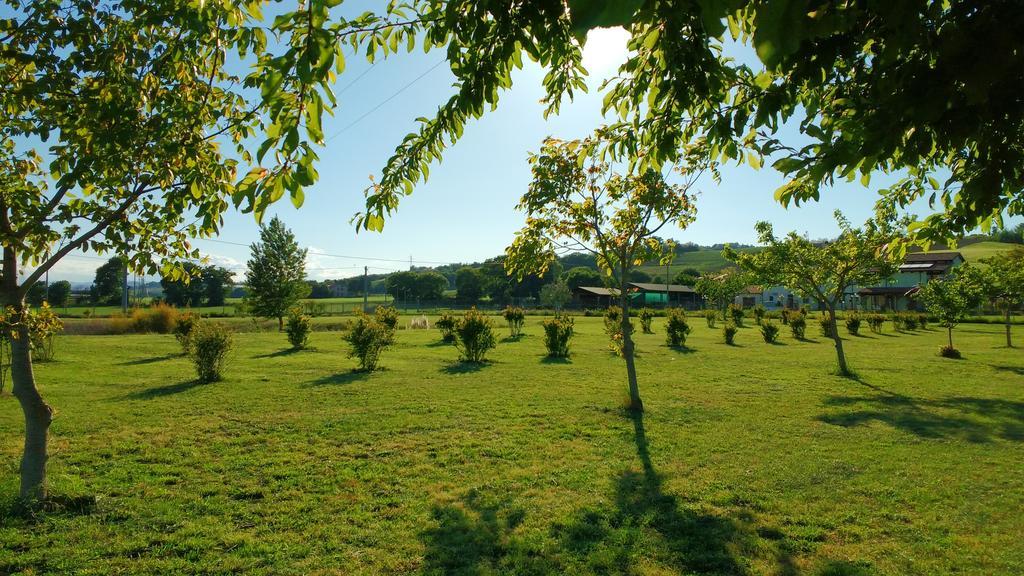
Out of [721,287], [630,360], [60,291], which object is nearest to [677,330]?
[630,360]

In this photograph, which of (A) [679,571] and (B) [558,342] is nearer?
(A) [679,571]

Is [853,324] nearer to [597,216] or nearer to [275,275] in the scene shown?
[597,216]

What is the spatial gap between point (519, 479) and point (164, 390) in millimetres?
9014

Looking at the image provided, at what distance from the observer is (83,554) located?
142 inches

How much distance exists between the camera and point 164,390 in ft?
34.0

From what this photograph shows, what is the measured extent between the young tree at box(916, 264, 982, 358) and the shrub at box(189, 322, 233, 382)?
76.9 ft

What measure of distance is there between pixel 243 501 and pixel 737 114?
Result: 522 centimetres

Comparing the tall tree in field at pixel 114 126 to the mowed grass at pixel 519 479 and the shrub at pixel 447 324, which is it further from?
the shrub at pixel 447 324

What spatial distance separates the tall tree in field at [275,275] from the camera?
38.2 meters

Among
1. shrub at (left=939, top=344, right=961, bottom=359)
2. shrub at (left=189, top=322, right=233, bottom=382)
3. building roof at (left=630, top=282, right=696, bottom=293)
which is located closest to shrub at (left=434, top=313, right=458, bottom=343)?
shrub at (left=189, top=322, right=233, bottom=382)

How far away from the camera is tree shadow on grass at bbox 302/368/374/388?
37.7 feet

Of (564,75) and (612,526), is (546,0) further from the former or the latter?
(612,526)

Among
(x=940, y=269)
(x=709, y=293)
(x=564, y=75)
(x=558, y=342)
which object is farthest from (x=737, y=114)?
(x=940, y=269)

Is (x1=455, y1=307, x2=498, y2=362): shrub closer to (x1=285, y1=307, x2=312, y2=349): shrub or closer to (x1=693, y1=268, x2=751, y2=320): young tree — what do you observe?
(x1=285, y1=307, x2=312, y2=349): shrub
